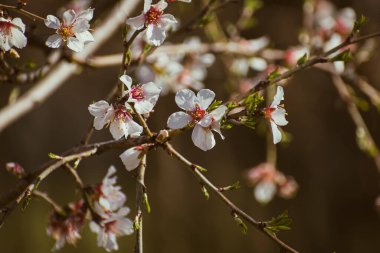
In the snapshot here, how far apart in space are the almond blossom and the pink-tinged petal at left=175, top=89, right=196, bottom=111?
11.5 inches

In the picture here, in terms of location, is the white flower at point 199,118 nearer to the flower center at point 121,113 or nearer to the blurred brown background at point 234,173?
the flower center at point 121,113

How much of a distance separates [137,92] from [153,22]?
0.33 feet

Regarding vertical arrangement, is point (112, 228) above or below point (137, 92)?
below

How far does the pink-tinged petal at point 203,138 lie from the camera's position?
24.5 inches

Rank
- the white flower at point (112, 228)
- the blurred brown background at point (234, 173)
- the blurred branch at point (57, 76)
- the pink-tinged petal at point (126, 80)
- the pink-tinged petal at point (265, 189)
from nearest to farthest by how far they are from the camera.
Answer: the pink-tinged petal at point (126, 80)
the white flower at point (112, 228)
the blurred branch at point (57, 76)
the pink-tinged petal at point (265, 189)
the blurred brown background at point (234, 173)

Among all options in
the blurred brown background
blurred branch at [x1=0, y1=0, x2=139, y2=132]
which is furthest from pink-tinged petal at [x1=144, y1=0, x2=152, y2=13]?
the blurred brown background

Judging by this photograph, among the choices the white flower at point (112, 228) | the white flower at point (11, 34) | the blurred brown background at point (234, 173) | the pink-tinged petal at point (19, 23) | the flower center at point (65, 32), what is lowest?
the blurred brown background at point (234, 173)

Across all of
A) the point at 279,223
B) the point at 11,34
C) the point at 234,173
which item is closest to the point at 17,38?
the point at 11,34

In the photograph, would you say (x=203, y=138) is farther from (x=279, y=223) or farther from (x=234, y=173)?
(x=234, y=173)

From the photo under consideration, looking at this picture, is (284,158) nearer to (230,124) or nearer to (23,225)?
(23,225)

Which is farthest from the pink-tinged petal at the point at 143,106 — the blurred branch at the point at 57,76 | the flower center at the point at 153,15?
the blurred branch at the point at 57,76

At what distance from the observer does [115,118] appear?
2.05 ft

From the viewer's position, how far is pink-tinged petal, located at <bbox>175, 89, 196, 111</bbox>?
0.64 metres

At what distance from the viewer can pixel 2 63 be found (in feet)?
Answer: 2.60
